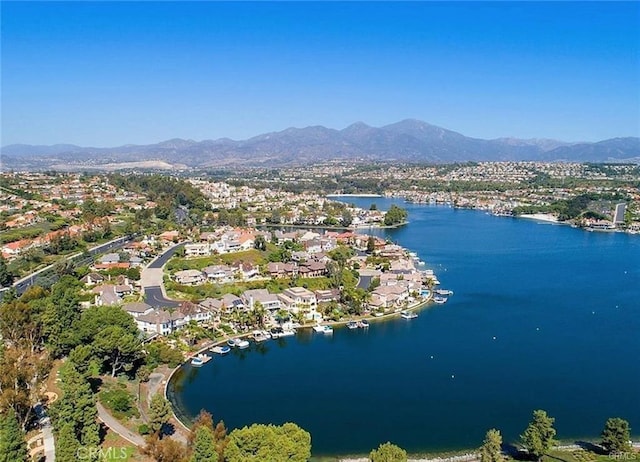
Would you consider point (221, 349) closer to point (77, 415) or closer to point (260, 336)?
point (260, 336)

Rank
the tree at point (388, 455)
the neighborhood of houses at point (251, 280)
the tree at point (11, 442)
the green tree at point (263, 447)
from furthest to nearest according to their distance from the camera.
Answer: the neighborhood of houses at point (251, 280)
the tree at point (388, 455)
the green tree at point (263, 447)
the tree at point (11, 442)

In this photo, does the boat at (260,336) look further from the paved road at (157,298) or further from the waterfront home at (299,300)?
the paved road at (157,298)

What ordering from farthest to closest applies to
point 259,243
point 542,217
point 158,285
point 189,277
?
point 542,217 < point 259,243 < point 189,277 < point 158,285

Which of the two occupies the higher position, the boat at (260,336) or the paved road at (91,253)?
the paved road at (91,253)

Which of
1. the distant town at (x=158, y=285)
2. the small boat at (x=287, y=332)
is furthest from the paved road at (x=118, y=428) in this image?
the small boat at (x=287, y=332)

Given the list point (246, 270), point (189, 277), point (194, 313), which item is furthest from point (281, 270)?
point (194, 313)
